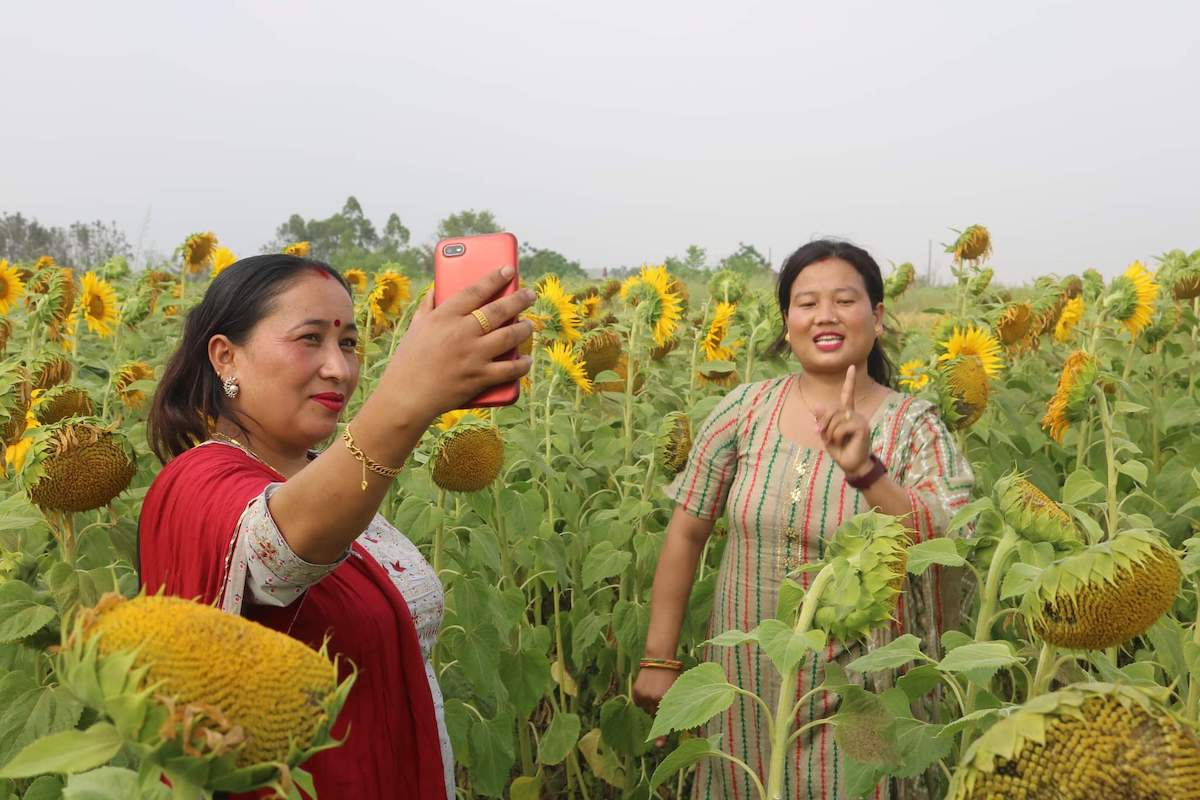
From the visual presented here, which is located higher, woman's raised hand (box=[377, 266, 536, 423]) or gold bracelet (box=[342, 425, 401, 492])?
woman's raised hand (box=[377, 266, 536, 423])

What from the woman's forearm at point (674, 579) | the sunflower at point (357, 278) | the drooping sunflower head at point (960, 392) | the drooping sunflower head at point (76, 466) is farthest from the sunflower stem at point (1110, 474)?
the sunflower at point (357, 278)

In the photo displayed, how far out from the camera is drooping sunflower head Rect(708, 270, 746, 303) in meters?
3.71

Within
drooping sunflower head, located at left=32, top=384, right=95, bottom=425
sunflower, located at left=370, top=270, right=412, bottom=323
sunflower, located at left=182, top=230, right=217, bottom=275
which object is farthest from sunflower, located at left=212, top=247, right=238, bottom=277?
drooping sunflower head, located at left=32, top=384, right=95, bottom=425

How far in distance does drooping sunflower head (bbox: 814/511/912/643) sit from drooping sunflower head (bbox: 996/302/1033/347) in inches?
93.3

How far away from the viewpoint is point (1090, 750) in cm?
68

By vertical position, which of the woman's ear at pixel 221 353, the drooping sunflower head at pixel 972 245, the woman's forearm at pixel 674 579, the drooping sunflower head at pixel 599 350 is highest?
the drooping sunflower head at pixel 972 245

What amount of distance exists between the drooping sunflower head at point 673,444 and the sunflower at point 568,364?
0.58 m

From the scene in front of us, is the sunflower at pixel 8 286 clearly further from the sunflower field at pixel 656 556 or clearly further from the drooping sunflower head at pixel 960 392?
the drooping sunflower head at pixel 960 392

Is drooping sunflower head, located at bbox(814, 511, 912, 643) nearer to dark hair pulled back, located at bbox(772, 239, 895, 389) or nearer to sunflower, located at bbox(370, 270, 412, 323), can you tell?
dark hair pulled back, located at bbox(772, 239, 895, 389)

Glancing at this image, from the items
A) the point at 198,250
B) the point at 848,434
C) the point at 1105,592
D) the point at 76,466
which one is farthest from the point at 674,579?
the point at 198,250

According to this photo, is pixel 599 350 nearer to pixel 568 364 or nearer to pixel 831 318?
pixel 568 364

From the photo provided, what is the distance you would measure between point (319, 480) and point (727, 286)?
285 centimetres

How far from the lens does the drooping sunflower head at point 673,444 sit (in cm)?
238

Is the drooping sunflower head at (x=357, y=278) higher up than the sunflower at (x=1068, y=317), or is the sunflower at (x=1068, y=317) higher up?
the drooping sunflower head at (x=357, y=278)
